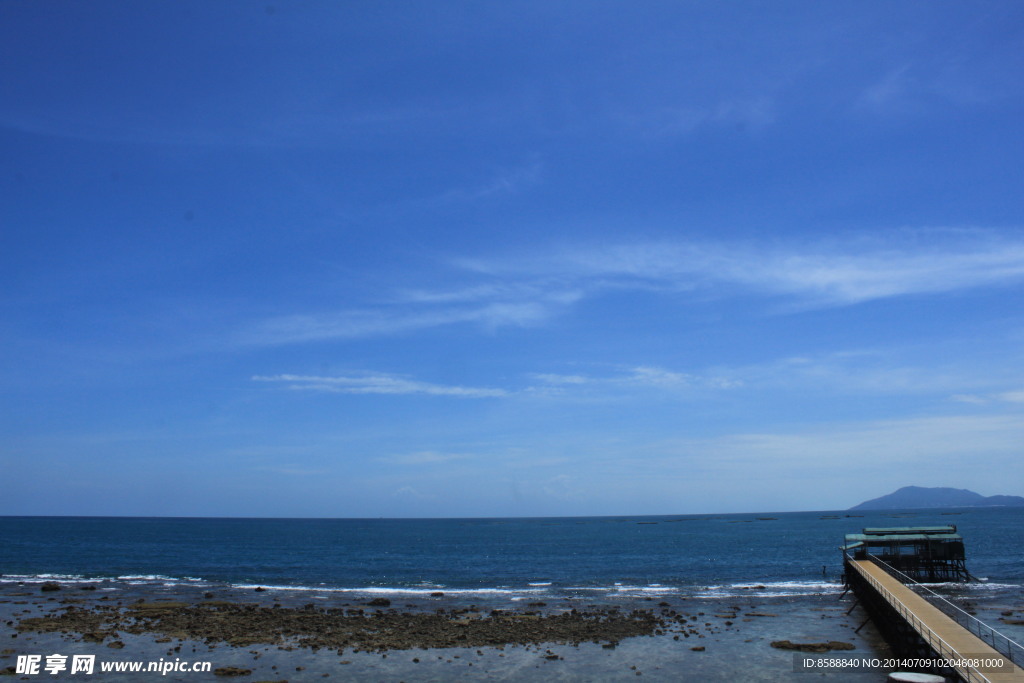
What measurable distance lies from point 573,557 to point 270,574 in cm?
4353

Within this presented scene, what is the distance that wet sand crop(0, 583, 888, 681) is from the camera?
3188cm

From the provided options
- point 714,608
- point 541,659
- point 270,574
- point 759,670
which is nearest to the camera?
point 759,670

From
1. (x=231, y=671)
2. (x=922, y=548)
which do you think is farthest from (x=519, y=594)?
(x=922, y=548)

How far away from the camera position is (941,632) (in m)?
28.8

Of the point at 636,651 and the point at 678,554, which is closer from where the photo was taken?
the point at 636,651

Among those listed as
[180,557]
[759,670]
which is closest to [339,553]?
[180,557]

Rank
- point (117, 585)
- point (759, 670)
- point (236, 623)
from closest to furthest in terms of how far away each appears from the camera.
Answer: point (759, 670)
point (236, 623)
point (117, 585)

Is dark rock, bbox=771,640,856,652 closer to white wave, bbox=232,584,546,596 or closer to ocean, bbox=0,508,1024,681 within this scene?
ocean, bbox=0,508,1024,681

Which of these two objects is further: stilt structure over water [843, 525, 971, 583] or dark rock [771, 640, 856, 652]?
stilt structure over water [843, 525, 971, 583]

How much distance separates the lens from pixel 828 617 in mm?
44469

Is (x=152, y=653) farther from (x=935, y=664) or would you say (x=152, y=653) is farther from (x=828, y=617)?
(x=828, y=617)

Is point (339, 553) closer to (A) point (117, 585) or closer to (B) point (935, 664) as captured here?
(A) point (117, 585)

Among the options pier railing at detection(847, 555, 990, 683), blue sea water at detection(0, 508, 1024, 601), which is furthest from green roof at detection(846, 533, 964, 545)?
pier railing at detection(847, 555, 990, 683)

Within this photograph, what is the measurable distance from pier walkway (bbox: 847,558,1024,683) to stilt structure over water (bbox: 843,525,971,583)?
2024 centimetres
